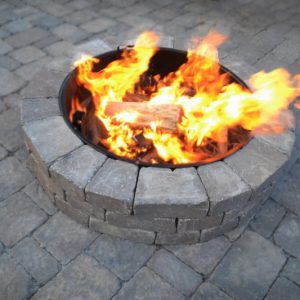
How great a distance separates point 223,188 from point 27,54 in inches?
125

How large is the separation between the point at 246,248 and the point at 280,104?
1.27 meters

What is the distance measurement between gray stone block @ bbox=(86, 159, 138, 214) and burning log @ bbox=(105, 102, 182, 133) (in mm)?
549

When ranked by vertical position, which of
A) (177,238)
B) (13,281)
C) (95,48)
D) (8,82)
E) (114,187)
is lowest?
(13,281)

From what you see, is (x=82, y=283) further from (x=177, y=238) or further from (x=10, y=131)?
(x=10, y=131)

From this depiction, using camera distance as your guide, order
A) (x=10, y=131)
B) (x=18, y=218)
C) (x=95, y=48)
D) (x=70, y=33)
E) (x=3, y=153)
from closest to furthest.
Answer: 1. (x=18, y=218)
2. (x=3, y=153)
3. (x=10, y=131)
4. (x=95, y=48)
5. (x=70, y=33)

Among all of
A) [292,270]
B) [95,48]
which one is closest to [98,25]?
[95,48]

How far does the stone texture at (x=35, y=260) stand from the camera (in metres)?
2.32

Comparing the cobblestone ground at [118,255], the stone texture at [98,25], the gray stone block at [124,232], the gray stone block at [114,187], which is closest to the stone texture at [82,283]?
the cobblestone ground at [118,255]

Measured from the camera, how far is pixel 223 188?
225cm

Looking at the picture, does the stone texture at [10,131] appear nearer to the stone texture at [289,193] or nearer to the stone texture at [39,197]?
the stone texture at [39,197]

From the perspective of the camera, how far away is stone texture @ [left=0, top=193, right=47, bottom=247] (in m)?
2.51

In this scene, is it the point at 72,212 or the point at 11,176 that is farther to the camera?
the point at 11,176

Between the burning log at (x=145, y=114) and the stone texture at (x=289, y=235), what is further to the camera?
the burning log at (x=145, y=114)

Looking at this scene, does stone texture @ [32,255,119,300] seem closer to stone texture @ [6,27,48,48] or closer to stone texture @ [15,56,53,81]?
stone texture @ [15,56,53,81]
